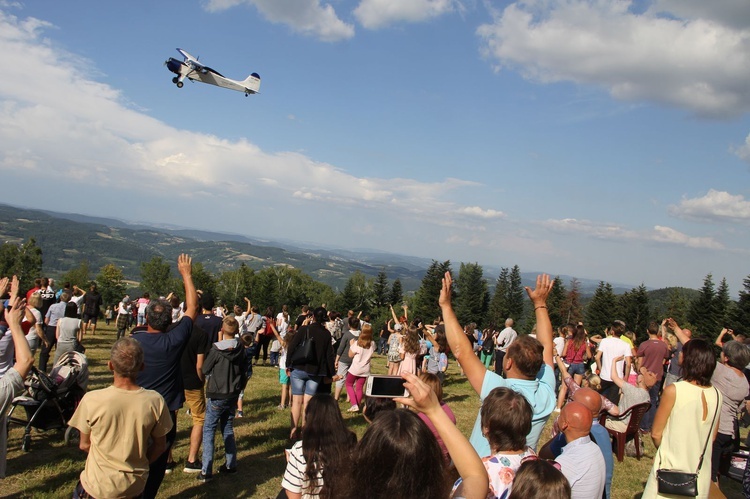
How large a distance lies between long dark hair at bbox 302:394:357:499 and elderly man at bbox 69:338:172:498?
50.5 inches

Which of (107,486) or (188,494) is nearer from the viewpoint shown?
(107,486)

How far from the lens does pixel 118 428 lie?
3346 millimetres

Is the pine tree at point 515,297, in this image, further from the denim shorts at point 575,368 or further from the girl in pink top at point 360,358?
the girl in pink top at point 360,358

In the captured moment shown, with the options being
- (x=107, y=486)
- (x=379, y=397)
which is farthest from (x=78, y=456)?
(x=379, y=397)

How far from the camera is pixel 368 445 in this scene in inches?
70.8

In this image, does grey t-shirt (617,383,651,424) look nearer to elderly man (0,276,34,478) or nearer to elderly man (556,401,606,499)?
elderly man (556,401,606,499)

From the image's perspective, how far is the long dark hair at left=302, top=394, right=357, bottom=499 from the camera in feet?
9.60

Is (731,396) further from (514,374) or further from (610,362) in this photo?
(514,374)

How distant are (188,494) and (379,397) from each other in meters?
3.02

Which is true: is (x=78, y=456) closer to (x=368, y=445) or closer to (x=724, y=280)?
(x=368, y=445)

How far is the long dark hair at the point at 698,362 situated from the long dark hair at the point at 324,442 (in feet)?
8.60

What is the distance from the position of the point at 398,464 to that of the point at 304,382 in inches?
219

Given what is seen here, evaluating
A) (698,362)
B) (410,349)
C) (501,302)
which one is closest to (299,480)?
(698,362)

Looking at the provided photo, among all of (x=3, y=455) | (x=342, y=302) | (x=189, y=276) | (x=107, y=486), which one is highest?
(x=189, y=276)
